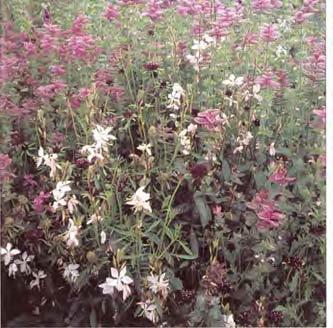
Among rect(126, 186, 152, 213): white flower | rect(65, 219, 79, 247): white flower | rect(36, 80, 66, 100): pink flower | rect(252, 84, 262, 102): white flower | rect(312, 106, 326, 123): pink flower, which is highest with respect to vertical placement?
rect(36, 80, 66, 100): pink flower

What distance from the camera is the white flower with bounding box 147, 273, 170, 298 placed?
2.00m

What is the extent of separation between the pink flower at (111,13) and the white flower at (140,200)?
0.44m

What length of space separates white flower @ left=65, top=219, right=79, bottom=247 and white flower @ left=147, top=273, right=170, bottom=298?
20 centimetres

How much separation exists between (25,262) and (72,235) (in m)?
0.18

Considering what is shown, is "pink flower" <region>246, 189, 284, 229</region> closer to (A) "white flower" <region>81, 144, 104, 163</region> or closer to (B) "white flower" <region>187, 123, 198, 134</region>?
(B) "white flower" <region>187, 123, 198, 134</region>

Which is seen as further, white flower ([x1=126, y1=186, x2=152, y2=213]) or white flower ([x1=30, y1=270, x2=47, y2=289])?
white flower ([x1=30, y1=270, x2=47, y2=289])

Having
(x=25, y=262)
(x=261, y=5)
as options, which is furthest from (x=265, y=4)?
(x=25, y=262)

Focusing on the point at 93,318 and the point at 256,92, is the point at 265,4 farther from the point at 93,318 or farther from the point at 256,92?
the point at 93,318

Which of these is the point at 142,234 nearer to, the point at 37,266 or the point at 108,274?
the point at 108,274

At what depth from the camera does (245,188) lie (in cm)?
204

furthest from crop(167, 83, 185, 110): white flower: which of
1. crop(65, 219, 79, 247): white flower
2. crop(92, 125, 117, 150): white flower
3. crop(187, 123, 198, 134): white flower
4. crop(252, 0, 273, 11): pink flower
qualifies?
crop(65, 219, 79, 247): white flower

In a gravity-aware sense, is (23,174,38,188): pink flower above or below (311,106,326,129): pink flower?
below

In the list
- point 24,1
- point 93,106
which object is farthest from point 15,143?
point 24,1

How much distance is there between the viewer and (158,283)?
200 cm
